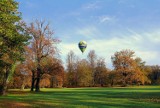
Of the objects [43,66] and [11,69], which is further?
[43,66]

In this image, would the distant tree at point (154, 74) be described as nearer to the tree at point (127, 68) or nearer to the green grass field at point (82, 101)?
the tree at point (127, 68)

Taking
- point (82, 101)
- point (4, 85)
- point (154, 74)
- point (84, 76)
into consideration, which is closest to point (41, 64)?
point (4, 85)

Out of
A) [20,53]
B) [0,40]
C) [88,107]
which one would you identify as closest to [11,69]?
[20,53]

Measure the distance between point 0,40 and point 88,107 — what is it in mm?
10296

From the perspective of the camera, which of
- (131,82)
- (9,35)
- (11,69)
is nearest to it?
(9,35)

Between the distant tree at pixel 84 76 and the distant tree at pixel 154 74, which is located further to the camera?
the distant tree at pixel 154 74

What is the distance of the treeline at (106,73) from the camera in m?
112

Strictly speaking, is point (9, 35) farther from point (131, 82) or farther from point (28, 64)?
point (131, 82)

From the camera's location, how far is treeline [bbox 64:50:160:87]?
11150cm

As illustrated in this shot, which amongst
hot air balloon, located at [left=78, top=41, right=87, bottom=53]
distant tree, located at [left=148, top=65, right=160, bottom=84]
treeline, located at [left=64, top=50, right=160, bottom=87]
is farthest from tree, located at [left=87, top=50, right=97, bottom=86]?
hot air balloon, located at [left=78, top=41, right=87, bottom=53]

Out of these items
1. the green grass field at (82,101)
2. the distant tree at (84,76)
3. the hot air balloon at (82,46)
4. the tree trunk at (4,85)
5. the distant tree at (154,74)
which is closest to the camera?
the green grass field at (82,101)

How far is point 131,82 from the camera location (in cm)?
11275

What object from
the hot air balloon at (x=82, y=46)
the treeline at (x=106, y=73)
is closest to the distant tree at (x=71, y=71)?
the treeline at (x=106, y=73)

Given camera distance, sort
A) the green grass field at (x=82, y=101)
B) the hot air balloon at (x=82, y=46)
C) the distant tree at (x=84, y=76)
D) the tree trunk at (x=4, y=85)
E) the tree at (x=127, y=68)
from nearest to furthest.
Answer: the green grass field at (x=82, y=101)
the tree trunk at (x=4, y=85)
the hot air balloon at (x=82, y=46)
the tree at (x=127, y=68)
the distant tree at (x=84, y=76)
